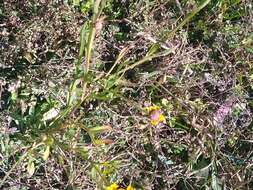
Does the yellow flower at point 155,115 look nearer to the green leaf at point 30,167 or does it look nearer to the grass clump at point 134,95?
the grass clump at point 134,95

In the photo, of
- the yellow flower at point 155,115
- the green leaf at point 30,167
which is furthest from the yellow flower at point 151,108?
the green leaf at point 30,167

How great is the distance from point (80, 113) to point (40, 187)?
338mm

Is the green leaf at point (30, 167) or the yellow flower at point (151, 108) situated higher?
the yellow flower at point (151, 108)

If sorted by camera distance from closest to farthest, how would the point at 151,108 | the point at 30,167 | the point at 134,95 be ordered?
the point at 30,167
the point at 151,108
the point at 134,95

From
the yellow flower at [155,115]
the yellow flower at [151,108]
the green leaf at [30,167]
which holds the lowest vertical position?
the green leaf at [30,167]

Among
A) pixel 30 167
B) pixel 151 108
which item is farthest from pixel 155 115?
pixel 30 167

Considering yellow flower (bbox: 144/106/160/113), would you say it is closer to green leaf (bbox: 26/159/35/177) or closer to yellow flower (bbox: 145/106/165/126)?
yellow flower (bbox: 145/106/165/126)

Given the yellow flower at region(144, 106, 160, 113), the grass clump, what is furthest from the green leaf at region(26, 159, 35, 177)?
the yellow flower at region(144, 106, 160, 113)

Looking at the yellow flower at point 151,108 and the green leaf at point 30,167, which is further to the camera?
Result: the yellow flower at point 151,108

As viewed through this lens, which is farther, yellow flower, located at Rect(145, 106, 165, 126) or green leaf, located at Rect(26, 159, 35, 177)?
yellow flower, located at Rect(145, 106, 165, 126)

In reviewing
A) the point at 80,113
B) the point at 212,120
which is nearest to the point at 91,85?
the point at 80,113

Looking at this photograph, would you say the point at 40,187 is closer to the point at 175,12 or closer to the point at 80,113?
the point at 80,113

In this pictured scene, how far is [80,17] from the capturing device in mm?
2262

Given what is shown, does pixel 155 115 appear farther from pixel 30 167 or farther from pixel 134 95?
pixel 30 167
